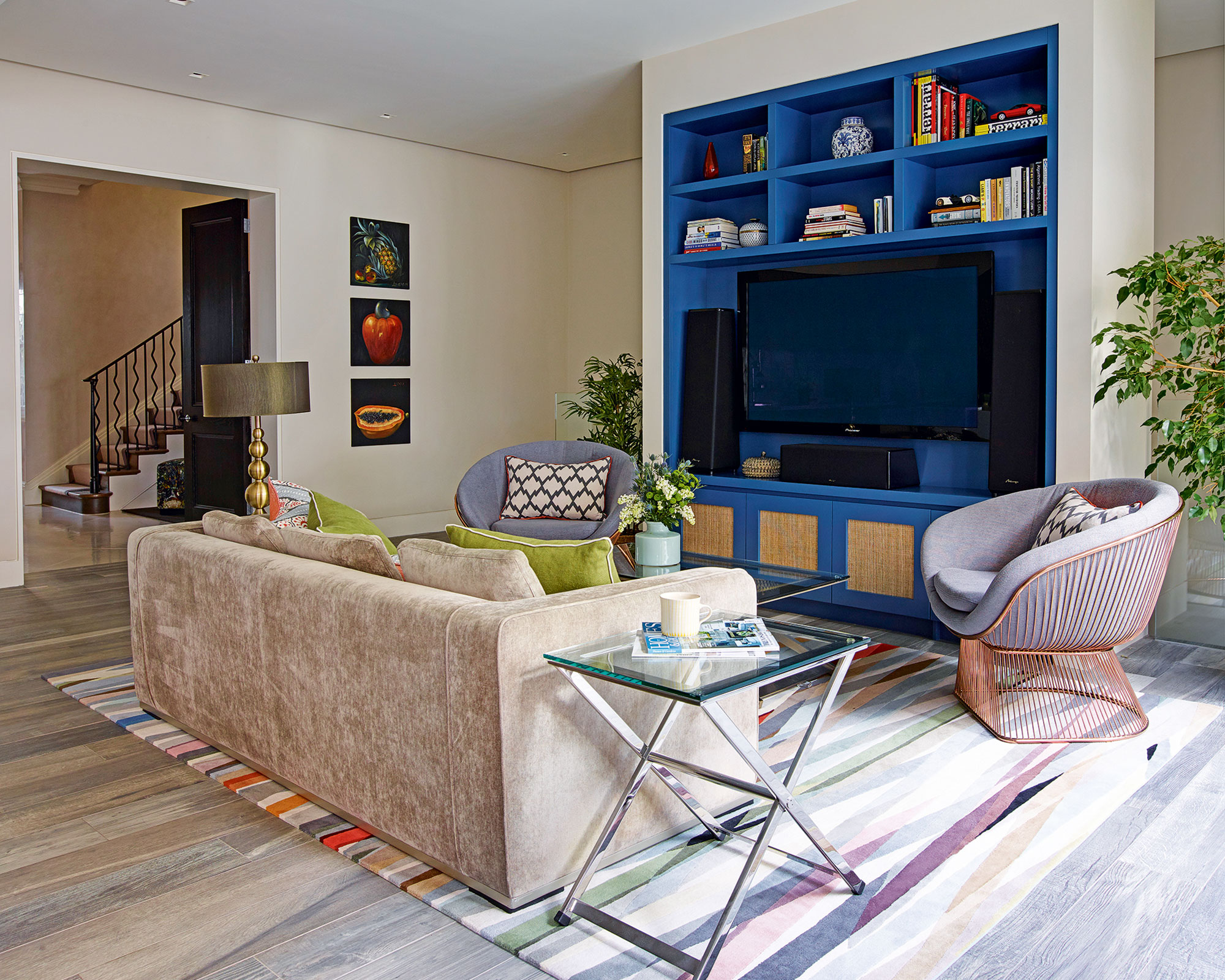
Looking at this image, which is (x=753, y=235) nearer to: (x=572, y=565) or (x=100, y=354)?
(x=572, y=565)

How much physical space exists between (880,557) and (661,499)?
1.52 m

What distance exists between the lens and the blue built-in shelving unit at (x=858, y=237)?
4.50 metres

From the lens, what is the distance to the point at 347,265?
715cm

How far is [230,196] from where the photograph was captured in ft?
22.4

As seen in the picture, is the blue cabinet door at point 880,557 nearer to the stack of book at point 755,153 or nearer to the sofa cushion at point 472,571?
the stack of book at point 755,153

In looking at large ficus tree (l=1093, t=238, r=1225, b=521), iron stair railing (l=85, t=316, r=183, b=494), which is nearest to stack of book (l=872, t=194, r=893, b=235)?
large ficus tree (l=1093, t=238, r=1225, b=521)

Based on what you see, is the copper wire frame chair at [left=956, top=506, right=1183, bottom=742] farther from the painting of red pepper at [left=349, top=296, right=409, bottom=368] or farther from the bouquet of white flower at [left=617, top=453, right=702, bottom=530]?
the painting of red pepper at [left=349, top=296, right=409, bottom=368]

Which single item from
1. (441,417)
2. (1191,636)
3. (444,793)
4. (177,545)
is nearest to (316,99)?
(441,417)

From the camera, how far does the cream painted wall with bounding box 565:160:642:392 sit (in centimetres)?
800

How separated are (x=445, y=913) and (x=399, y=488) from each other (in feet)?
18.5

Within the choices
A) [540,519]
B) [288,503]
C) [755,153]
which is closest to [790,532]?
[540,519]

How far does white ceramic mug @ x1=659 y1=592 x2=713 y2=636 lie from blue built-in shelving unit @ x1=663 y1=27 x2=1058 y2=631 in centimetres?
269

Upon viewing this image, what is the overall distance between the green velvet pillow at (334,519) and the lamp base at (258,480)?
22cm

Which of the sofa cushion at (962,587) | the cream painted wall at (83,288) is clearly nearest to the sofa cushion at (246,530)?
the sofa cushion at (962,587)
